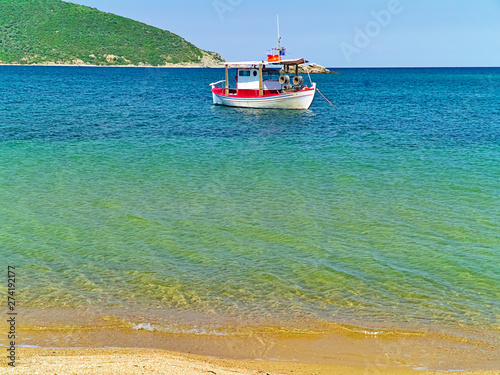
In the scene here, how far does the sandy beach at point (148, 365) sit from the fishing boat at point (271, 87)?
3945 cm

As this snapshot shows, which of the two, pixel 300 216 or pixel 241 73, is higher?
pixel 241 73

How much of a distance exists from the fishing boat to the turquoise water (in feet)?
57.8

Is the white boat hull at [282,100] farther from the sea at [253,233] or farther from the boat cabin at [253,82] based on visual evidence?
the sea at [253,233]

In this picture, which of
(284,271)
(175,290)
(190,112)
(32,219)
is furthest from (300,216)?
(190,112)

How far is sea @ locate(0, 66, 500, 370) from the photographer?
8.93 metres

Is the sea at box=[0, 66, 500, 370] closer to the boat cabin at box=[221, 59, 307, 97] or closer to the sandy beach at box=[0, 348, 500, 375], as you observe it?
the sandy beach at box=[0, 348, 500, 375]

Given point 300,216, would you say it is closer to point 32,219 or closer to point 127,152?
point 32,219

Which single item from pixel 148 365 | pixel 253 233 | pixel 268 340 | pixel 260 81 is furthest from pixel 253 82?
pixel 148 365

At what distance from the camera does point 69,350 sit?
731 cm

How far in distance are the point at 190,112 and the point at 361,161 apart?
26086 mm

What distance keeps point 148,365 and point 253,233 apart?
671cm

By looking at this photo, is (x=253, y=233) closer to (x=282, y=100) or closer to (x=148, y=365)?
(x=148, y=365)

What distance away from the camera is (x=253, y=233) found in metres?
12.9

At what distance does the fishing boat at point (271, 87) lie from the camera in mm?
45219
